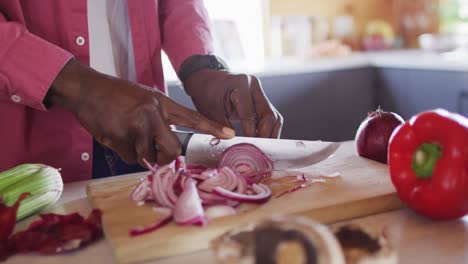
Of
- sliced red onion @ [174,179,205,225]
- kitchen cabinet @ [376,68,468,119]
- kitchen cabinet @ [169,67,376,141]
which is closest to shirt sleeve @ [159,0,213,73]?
sliced red onion @ [174,179,205,225]

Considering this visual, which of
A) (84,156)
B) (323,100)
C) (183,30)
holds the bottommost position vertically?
(323,100)

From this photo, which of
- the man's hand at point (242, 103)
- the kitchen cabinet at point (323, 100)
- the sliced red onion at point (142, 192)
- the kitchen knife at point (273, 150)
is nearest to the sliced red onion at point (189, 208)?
the sliced red onion at point (142, 192)

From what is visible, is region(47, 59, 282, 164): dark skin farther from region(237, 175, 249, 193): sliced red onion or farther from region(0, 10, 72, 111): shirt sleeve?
region(237, 175, 249, 193): sliced red onion

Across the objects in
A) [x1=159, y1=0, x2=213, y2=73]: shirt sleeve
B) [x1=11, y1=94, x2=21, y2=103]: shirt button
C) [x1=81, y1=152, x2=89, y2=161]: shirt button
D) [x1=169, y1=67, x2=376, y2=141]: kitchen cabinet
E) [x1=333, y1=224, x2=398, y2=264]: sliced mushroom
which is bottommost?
[x1=169, y1=67, x2=376, y2=141]: kitchen cabinet

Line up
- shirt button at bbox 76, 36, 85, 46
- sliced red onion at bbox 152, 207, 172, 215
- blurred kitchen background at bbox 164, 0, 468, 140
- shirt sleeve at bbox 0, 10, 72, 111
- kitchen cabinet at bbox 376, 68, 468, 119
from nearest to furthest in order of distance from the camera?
sliced red onion at bbox 152, 207, 172, 215 → shirt sleeve at bbox 0, 10, 72, 111 → shirt button at bbox 76, 36, 85, 46 → kitchen cabinet at bbox 376, 68, 468, 119 → blurred kitchen background at bbox 164, 0, 468, 140

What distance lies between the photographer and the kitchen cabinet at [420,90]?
234 centimetres

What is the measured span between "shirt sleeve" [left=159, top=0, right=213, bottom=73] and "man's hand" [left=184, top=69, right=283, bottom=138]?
0.14 metres

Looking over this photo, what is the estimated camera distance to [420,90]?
2535mm

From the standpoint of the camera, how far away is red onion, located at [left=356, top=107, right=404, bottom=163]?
118cm

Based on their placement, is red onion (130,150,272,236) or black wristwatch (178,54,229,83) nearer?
red onion (130,150,272,236)

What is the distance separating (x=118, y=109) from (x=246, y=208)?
0.28 m

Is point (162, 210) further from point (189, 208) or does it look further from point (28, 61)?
point (28, 61)

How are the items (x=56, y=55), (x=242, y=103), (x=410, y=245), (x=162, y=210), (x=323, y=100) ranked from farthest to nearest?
1. (x=323, y=100)
2. (x=242, y=103)
3. (x=56, y=55)
4. (x=162, y=210)
5. (x=410, y=245)

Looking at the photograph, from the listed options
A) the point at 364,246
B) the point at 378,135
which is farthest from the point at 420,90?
the point at 364,246
